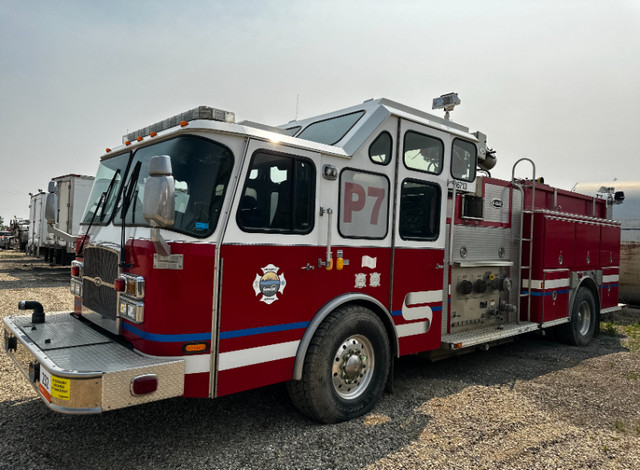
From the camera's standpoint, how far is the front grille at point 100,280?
3.81 metres

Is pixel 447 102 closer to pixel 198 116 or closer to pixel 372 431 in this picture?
pixel 198 116

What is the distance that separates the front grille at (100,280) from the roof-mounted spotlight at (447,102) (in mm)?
3965

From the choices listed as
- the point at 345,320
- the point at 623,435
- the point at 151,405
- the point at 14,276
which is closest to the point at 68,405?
the point at 151,405

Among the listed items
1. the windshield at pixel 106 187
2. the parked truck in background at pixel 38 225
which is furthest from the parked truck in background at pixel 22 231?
the windshield at pixel 106 187

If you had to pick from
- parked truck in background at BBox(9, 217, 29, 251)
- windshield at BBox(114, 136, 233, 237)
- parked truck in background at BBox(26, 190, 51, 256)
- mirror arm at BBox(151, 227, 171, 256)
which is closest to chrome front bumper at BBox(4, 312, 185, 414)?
mirror arm at BBox(151, 227, 171, 256)

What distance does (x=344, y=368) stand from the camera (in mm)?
4117

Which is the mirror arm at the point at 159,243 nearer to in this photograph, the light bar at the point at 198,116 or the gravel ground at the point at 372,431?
the light bar at the point at 198,116

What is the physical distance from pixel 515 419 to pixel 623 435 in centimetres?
87

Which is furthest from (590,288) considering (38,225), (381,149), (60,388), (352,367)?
(38,225)

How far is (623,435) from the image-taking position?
407 cm

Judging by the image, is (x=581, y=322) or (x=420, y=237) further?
(x=581, y=322)

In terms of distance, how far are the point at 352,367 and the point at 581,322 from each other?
528 centimetres

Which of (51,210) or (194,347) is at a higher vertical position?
(51,210)

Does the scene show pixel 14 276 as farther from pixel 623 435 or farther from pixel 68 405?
pixel 623 435
